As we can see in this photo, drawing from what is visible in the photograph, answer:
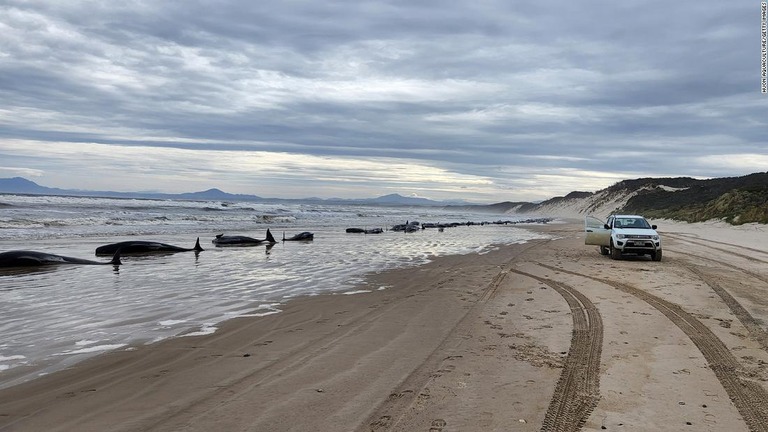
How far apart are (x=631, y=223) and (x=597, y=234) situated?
1331mm

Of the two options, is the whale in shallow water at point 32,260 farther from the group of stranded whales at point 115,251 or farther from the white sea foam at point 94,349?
the white sea foam at point 94,349

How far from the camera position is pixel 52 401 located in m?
4.50

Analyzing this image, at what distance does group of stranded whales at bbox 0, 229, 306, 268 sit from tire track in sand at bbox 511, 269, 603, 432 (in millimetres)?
12554

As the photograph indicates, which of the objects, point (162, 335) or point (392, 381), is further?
point (162, 335)

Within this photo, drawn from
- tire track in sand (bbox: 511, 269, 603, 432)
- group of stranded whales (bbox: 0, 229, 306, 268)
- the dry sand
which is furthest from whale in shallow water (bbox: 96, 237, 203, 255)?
tire track in sand (bbox: 511, 269, 603, 432)

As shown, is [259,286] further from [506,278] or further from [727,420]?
[727,420]

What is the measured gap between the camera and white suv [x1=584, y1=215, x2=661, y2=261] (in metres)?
16.7

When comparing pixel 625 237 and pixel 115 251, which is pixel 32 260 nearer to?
pixel 115 251

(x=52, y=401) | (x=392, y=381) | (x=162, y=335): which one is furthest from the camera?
(x=162, y=335)

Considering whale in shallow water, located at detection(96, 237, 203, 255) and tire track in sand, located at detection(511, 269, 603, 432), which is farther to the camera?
whale in shallow water, located at detection(96, 237, 203, 255)

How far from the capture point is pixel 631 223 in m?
18.3

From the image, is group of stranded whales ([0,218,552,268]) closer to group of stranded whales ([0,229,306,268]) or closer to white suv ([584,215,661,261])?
group of stranded whales ([0,229,306,268])

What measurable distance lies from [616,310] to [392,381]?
5.27m

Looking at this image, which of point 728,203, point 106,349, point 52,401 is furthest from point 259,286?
point 728,203
